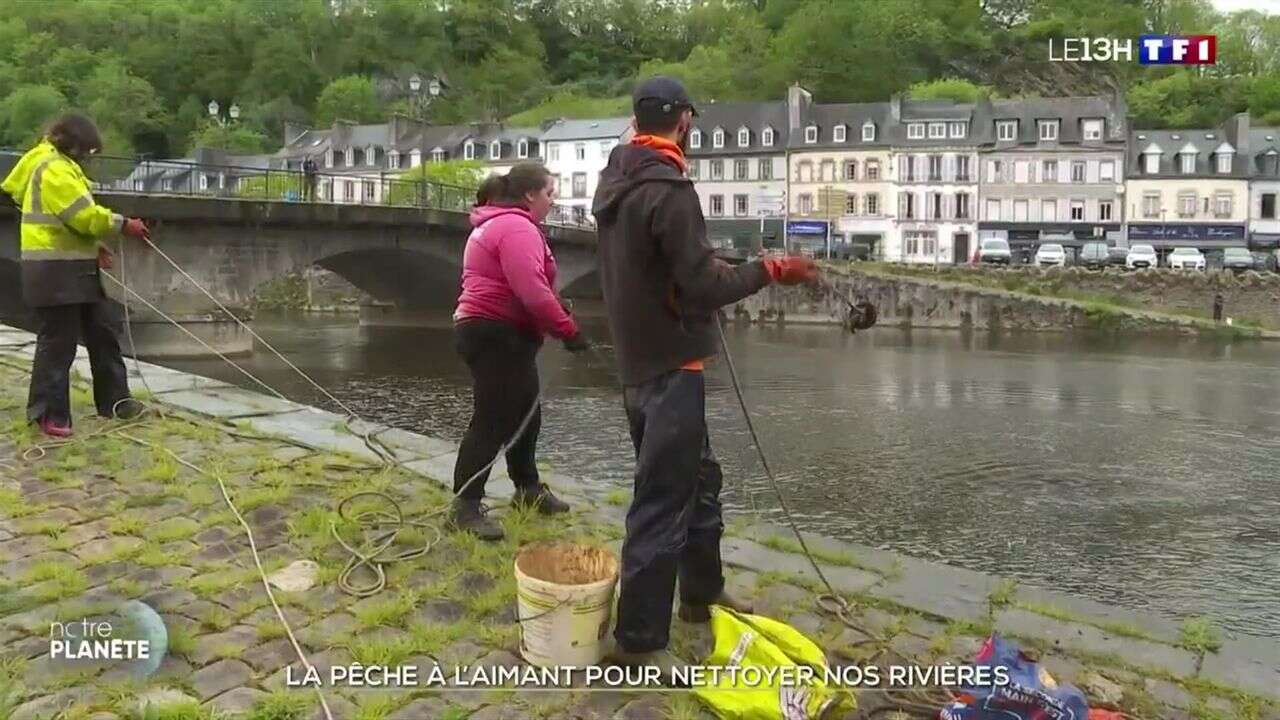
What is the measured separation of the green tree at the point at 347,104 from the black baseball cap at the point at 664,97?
93.9 m

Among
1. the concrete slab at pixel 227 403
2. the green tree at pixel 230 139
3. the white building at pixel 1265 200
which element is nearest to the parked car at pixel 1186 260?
the white building at pixel 1265 200

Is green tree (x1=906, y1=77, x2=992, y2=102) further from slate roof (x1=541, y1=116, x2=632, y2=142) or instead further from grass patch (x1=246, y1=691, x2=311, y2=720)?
grass patch (x1=246, y1=691, x2=311, y2=720)

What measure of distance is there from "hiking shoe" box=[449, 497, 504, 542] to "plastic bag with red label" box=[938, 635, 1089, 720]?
2325mm

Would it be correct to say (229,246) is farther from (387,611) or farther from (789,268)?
(789,268)

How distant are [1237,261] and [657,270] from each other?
5290 cm

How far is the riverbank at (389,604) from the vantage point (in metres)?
3.36

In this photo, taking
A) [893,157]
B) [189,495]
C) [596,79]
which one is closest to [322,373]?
[189,495]

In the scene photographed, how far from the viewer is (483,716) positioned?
3.23 m

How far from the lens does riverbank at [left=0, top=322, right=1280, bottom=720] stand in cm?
336

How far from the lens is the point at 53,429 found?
6.64 metres

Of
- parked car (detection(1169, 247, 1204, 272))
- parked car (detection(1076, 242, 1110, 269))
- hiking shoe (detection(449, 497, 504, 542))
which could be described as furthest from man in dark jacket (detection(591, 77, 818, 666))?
parked car (detection(1169, 247, 1204, 272))

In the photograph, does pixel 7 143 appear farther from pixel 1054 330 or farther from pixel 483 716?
pixel 483 716

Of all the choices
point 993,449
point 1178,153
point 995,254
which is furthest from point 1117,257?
point 993,449

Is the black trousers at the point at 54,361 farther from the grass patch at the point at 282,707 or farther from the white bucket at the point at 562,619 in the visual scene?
the white bucket at the point at 562,619
